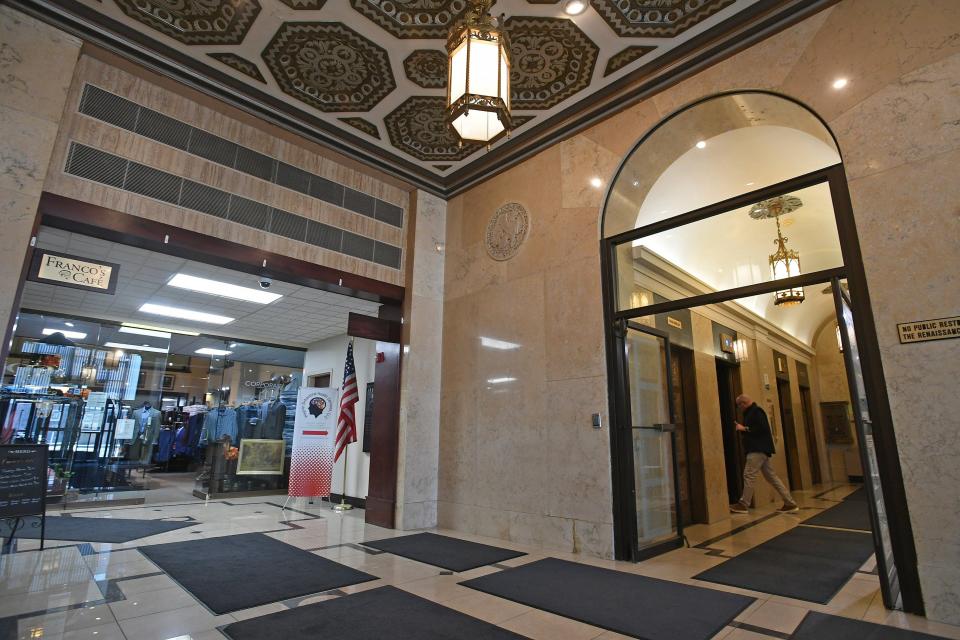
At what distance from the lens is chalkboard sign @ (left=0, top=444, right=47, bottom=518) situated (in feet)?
12.7

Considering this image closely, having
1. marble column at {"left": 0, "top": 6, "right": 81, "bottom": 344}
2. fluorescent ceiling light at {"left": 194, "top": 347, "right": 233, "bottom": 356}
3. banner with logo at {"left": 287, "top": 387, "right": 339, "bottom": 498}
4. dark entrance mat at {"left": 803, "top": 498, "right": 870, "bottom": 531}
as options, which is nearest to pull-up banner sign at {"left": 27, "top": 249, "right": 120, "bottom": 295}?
marble column at {"left": 0, "top": 6, "right": 81, "bottom": 344}

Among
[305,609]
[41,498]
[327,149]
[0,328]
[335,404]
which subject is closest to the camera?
[305,609]

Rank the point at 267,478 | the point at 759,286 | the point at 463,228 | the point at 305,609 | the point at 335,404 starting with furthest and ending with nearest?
the point at 267,478 → the point at 335,404 → the point at 463,228 → the point at 759,286 → the point at 305,609

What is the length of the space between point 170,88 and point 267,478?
7.02 meters

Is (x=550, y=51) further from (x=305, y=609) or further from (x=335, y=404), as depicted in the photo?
(x=335, y=404)

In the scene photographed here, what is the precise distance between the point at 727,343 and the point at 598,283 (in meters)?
3.53

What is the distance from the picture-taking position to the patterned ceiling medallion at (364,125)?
17.0ft

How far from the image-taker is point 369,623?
8.64ft

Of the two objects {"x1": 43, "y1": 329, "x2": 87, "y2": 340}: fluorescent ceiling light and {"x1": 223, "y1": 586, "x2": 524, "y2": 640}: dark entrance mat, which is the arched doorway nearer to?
{"x1": 223, "y1": 586, "x2": 524, "y2": 640}: dark entrance mat

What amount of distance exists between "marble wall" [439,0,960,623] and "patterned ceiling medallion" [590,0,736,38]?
0.46 m

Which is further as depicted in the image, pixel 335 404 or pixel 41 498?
pixel 335 404

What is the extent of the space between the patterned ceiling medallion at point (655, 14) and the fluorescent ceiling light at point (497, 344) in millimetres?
3092

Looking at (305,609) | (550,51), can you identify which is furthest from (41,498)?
(550,51)

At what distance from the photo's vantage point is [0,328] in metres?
3.33
